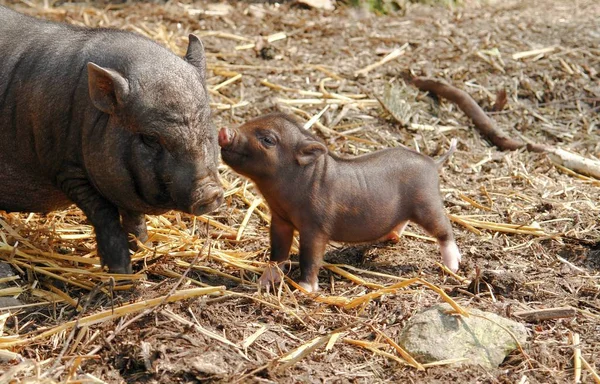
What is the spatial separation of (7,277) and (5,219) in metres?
1.09

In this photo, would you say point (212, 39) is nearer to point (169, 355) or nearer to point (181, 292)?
point (181, 292)

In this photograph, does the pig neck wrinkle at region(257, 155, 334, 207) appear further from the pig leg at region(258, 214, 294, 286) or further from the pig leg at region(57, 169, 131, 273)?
the pig leg at region(57, 169, 131, 273)

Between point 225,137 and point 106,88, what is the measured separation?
797mm

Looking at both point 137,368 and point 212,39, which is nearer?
point 137,368

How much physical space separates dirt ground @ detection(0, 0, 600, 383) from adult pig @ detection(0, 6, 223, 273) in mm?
362

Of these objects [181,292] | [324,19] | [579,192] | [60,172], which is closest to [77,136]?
[60,172]

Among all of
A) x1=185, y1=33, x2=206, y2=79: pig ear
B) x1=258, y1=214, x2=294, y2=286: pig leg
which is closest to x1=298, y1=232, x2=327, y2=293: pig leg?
x1=258, y1=214, x2=294, y2=286: pig leg

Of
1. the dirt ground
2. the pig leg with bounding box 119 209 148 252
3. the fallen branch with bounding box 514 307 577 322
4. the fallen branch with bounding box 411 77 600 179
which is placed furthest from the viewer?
the fallen branch with bounding box 411 77 600 179

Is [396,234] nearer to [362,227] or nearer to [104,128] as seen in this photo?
[362,227]

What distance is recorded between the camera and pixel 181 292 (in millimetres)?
5227

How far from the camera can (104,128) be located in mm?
5355

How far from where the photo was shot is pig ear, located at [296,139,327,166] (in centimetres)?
574

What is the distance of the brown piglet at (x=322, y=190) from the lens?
573 centimetres

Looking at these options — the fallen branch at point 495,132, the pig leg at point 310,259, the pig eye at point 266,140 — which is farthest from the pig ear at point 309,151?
the fallen branch at point 495,132
